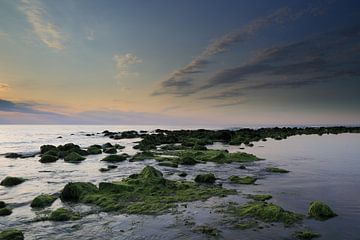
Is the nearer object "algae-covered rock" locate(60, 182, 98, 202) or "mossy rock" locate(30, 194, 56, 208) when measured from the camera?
"mossy rock" locate(30, 194, 56, 208)

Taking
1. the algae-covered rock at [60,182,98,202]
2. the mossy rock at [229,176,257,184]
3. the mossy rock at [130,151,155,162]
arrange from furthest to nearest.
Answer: the mossy rock at [130,151,155,162] → the mossy rock at [229,176,257,184] → the algae-covered rock at [60,182,98,202]

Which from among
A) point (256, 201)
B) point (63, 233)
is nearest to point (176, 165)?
point (256, 201)

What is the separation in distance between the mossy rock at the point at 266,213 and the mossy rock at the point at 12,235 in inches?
376

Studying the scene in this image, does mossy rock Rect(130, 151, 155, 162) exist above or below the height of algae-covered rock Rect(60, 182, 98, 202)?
above

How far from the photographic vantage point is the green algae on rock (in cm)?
1681

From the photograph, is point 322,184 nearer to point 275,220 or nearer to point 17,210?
point 275,220

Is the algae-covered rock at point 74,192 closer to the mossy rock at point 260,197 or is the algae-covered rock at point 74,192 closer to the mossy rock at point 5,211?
the mossy rock at point 5,211

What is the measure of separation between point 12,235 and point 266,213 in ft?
36.8

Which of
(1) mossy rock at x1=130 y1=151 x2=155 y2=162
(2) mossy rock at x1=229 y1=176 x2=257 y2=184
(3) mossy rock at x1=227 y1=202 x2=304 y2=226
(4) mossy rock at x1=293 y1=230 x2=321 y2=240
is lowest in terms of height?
(4) mossy rock at x1=293 y1=230 x2=321 y2=240

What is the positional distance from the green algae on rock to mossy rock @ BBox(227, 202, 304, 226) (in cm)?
323

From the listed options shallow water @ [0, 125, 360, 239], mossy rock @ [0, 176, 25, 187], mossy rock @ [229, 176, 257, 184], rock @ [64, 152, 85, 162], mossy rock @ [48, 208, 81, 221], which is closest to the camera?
shallow water @ [0, 125, 360, 239]

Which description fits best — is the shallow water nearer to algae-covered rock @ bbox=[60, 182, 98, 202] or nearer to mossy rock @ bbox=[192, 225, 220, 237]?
mossy rock @ bbox=[192, 225, 220, 237]

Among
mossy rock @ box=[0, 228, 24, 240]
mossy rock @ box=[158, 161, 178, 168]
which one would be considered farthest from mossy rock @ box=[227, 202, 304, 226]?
mossy rock @ box=[158, 161, 178, 168]

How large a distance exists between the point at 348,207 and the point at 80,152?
3646cm
